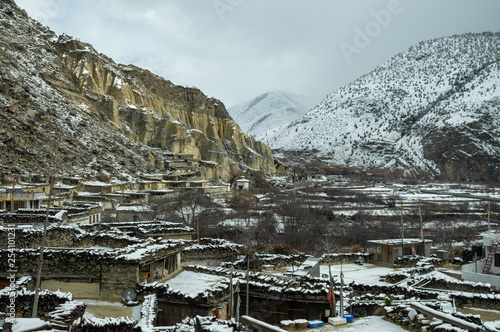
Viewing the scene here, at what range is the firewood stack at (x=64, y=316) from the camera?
6.76 metres

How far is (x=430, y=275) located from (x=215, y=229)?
77.1ft

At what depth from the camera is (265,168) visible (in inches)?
4456

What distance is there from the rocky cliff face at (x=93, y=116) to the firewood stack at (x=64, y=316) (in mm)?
45979

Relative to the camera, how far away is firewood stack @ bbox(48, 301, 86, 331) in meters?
6.76

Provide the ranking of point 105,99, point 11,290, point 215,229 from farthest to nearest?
1. point 105,99
2. point 215,229
3. point 11,290

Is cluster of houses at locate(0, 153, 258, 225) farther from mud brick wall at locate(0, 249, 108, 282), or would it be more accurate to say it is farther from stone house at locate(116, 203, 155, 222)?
mud brick wall at locate(0, 249, 108, 282)

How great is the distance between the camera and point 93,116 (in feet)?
248

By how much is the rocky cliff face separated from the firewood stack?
4598 cm

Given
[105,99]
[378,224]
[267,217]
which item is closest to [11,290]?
[267,217]

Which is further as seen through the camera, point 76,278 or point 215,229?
point 215,229

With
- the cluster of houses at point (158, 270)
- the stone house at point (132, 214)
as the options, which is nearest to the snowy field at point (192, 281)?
the cluster of houses at point (158, 270)

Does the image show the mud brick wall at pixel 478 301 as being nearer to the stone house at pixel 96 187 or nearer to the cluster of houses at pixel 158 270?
the cluster of houses at pixel 158 270

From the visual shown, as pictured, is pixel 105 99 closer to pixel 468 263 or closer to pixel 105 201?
pixel 105 201

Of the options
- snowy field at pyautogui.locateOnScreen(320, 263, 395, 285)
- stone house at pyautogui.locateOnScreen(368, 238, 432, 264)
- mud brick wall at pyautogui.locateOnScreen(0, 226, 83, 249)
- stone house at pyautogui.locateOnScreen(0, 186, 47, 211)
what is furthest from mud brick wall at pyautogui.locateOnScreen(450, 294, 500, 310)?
stone house at pyautogui.locateOnScreen(0, 186, 47, 211)
